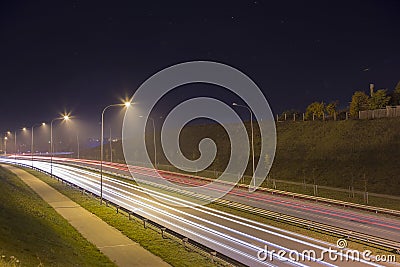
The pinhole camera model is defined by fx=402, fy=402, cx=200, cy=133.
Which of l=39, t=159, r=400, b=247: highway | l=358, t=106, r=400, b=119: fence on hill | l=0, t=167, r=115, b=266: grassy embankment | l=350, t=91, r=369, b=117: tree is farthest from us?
l=350, t=91, r=369, b=117: tree

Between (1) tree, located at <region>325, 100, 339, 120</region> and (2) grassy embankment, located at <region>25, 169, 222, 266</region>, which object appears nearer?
(2) grassy embankment, located at <region>25, 169, 222, 266</region>

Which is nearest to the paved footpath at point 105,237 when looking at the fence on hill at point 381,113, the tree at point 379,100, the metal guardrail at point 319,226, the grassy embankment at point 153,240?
the grassy embankment at point 153,240

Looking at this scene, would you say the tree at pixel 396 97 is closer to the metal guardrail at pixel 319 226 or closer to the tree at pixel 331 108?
the tree at pixel 331 108

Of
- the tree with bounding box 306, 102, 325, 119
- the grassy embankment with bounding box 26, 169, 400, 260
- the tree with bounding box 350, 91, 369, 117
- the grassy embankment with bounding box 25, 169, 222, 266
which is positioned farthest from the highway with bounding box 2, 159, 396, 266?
the tree with bounding box 306, 102, 325, 119

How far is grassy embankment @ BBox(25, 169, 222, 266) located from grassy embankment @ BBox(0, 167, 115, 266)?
7.96ft

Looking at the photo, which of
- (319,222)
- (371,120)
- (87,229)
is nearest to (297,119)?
(371,120)

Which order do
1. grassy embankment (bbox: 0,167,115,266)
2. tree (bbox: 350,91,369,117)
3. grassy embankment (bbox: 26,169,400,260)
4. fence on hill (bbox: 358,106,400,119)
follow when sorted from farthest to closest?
tree (bbox: 350,91,369,117) → fence on hill (bbox: 358,106,400,119) → grassy embankment (bbox: 26,169,400,260) → grassy embankment (bbox: 0,167,115,266)

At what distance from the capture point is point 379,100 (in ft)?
197

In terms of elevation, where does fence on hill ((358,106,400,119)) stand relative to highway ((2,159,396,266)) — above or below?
above

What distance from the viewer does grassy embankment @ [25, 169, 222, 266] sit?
55.4 feet

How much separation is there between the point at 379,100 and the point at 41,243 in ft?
182

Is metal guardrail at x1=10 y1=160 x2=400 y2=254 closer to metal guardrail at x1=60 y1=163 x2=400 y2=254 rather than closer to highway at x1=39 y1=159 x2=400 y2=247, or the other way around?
metal guardrail at x1=60 y1=163 x2=400 y2=254

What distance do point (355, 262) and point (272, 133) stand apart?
177 feet

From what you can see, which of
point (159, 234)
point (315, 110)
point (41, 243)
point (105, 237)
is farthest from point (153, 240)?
point (315, 110)
